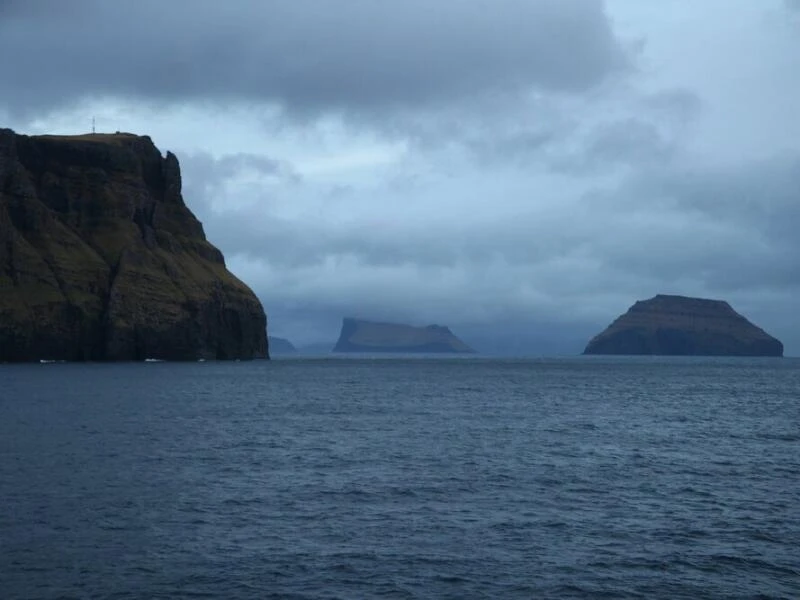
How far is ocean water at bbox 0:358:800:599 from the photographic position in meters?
29.2

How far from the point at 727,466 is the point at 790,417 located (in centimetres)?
4087

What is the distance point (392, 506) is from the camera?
4012 centimetres

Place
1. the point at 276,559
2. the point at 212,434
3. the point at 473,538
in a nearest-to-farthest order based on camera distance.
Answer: the point at 276,559
the point at 473,538
the point at 212,434

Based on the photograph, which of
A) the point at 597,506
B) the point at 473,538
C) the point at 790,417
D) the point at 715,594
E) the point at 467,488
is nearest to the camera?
the point at 715,594

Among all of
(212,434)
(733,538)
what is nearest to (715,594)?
(733,538)

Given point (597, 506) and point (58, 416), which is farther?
point (58, 416)

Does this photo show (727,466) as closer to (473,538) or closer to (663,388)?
(473,538)

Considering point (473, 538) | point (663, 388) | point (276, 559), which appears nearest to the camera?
point (276, 559)

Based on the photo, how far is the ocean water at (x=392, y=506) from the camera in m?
29.2

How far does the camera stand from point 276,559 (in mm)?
31219

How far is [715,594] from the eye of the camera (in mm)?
28000

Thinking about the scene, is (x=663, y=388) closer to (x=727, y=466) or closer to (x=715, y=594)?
(x=727, y=466)

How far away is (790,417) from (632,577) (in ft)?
224

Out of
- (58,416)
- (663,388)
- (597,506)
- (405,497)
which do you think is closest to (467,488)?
(405,497)
